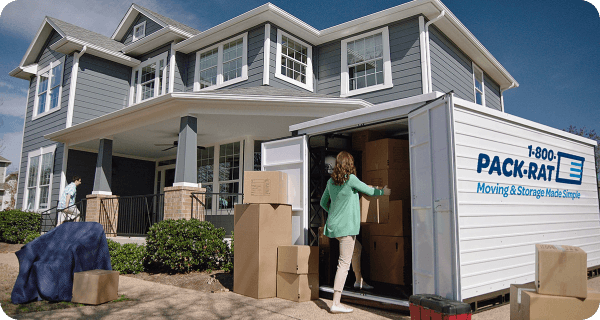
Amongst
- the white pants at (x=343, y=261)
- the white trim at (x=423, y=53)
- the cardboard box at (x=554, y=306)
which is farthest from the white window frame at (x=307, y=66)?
the cardboard box at (x=554, y=306)

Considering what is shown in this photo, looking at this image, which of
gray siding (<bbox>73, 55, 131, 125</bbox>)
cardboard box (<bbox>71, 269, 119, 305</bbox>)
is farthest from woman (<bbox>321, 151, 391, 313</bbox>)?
gray siding (<bbox>73, 55, 131, 125</bbox>)

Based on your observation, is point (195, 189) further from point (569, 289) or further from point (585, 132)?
point (585, 132)

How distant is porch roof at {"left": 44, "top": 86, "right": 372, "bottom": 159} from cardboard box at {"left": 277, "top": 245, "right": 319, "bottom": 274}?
3.62 metres

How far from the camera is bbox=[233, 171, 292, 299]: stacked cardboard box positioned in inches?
199

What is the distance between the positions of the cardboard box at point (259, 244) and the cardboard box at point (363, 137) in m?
1.65

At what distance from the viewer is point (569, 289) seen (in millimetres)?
3508

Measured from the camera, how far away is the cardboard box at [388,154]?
5777 millimetres

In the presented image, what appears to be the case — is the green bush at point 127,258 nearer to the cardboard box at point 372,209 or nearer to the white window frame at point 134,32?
the cardboard box at point 372,209

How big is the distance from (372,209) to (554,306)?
2074 mm

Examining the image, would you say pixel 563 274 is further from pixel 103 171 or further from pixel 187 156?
pixel 103 171

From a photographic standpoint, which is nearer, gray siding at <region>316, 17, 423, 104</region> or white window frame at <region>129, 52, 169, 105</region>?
gray siding at <region>316, 17, 423, 104</region>

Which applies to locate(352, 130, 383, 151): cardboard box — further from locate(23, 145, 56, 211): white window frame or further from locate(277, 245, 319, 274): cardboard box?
locate(23, 145, 56, 211): white window frame

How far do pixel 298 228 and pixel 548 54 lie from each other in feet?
26.0

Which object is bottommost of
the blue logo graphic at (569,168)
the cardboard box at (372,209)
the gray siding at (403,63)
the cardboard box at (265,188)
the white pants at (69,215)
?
the white pants at (69,215)
